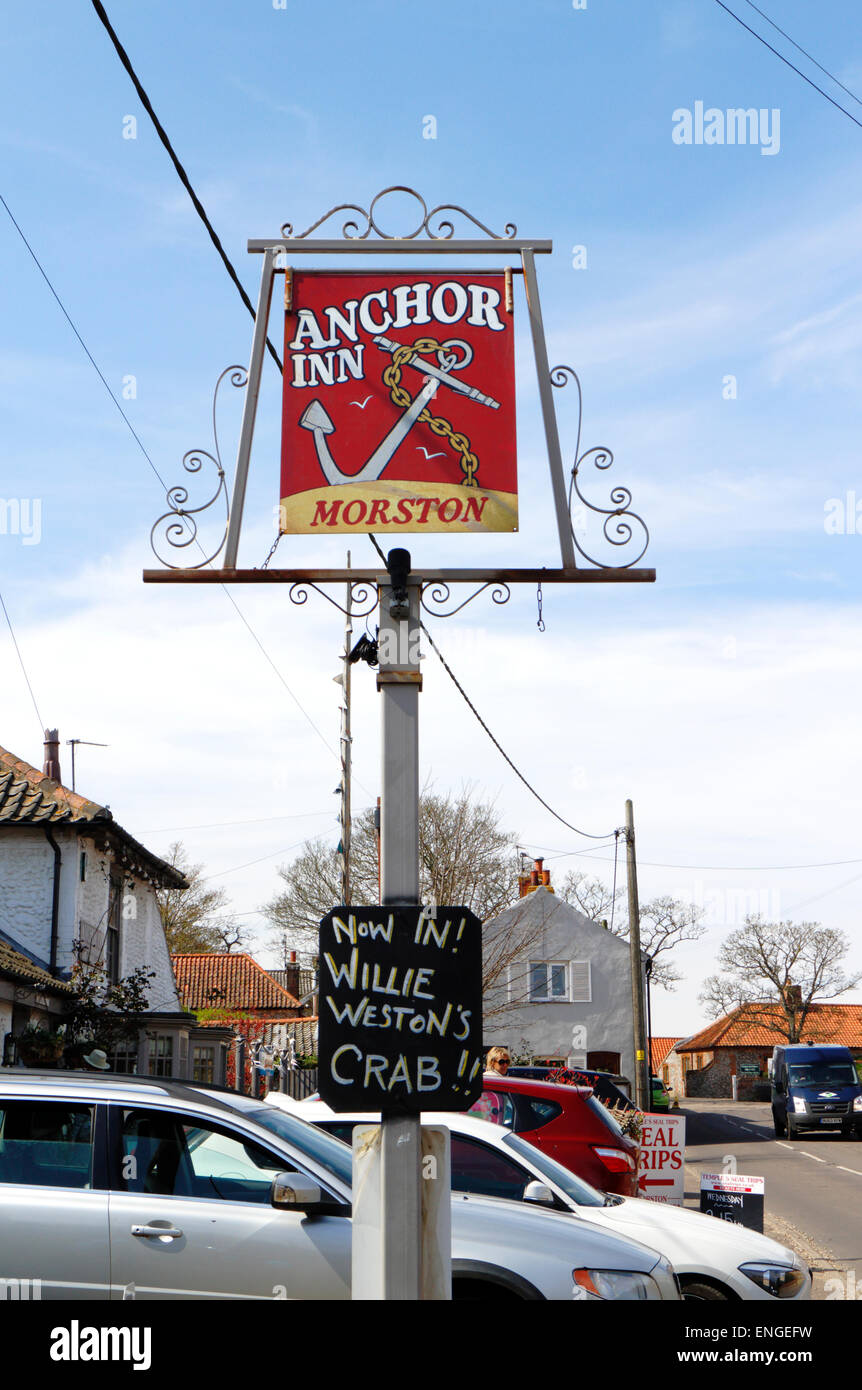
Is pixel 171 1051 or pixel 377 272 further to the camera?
pixel 171 1051

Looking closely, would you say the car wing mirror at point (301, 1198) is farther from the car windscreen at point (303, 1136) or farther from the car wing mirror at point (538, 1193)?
the car wing mirror at point (538, 1193)

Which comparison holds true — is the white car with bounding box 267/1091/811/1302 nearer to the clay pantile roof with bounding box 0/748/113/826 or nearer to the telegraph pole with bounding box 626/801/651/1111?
the clay pantile roof with bounding box 0/748/113/826

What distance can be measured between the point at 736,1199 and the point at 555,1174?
3157 mm

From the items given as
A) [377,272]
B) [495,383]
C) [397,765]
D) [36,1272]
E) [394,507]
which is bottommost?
[36,1272]

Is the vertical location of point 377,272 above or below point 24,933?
above

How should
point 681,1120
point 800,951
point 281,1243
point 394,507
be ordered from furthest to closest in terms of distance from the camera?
point 800,951, point 681,1120, point 281,1243, point 394,507

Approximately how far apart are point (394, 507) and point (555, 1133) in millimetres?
6479

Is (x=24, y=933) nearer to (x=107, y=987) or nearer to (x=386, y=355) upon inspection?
(x=107, y=987)

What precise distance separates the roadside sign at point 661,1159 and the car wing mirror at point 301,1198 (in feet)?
20.4

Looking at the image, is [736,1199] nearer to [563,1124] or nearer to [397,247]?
[563,1124]

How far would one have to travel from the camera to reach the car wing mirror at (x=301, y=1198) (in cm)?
A: 551

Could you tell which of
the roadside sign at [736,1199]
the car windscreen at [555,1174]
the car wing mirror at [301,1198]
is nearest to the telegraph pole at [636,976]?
the roadside sign at [736,1199]

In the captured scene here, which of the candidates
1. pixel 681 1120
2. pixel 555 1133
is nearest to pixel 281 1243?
pixel 555 1133

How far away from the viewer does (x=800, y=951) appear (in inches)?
3024
